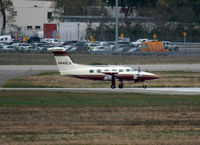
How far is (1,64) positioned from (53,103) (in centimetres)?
2820

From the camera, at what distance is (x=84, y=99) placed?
3195 cm

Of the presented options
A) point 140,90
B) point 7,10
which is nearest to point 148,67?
point 140,90

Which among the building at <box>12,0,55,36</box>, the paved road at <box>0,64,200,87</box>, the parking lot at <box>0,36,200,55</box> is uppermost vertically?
the building at <box>12,0,55,36</box>

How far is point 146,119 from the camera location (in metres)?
24.3

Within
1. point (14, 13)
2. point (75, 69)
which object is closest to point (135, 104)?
point (75, 69)

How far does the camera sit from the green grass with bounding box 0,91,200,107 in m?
30.0

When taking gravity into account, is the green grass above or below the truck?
below

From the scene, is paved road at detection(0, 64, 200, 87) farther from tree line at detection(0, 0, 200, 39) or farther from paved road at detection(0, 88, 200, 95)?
tree line at detection(0, 0, 200, 39)

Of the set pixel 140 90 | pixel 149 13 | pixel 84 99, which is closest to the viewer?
pixel 84 99

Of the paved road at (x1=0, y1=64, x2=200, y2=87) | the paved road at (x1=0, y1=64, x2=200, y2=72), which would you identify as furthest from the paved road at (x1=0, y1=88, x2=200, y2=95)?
the paved road at (x1=0, y1=64, x2=200, y2=72)

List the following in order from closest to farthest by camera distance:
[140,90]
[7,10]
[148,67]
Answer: [140,90], [148,67], [7,10]

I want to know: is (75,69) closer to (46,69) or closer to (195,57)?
(46,69)

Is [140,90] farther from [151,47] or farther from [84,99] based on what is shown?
[151,47]

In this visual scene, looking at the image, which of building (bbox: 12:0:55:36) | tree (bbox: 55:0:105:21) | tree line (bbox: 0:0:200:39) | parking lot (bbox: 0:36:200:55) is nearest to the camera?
parking lot (bbox: 0:36:200:55)
